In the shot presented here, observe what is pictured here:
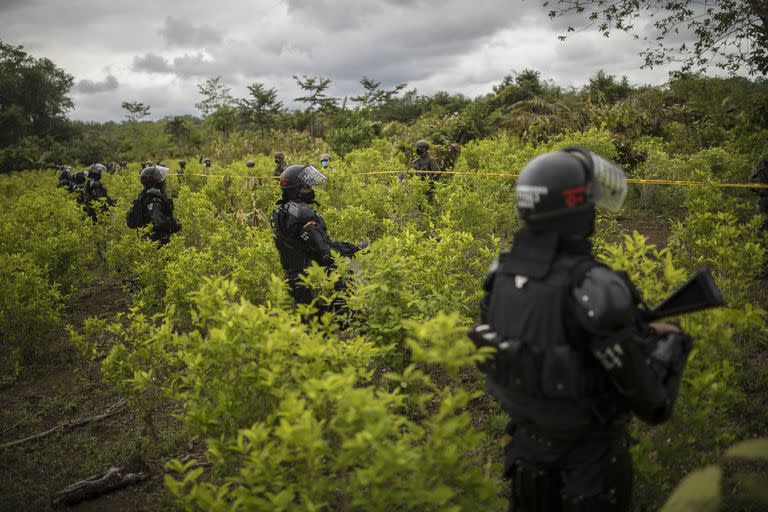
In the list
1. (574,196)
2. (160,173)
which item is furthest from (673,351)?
(160,173)

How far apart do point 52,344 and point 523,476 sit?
7.04 metres

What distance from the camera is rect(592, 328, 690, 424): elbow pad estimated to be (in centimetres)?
179

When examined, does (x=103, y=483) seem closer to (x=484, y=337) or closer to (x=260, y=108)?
(x=484, y=337)

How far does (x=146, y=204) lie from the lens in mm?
7633

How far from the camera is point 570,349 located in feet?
6.18

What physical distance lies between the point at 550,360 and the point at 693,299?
707 mm

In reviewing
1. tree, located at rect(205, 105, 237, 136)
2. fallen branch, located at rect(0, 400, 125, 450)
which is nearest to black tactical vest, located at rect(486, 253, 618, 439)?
fallen branch, located at rect(0, 400, 125, 450)

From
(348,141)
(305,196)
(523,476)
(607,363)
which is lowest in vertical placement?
(523,476)

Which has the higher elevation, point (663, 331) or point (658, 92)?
point (658, 92)

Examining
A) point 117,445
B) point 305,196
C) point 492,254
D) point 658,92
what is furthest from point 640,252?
point 658,92

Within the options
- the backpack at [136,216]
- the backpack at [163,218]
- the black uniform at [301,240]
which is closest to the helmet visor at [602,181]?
the black uniform at [301,240]

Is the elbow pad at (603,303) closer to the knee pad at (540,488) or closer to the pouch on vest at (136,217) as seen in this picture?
the knee pad at (540,488)

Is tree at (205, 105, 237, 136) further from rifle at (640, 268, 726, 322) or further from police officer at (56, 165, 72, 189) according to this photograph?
rifle at (640, 268, 726, 322)

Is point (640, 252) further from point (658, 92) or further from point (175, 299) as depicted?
point (658, 92)
